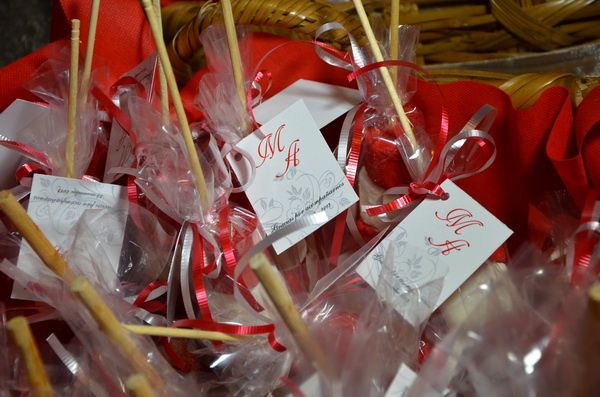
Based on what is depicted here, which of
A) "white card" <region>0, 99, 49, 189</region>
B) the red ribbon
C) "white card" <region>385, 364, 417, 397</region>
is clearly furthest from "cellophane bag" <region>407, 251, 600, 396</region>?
"white card" <region>0, 99, 49, 189</region>

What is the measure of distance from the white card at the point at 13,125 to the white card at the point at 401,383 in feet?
1.92

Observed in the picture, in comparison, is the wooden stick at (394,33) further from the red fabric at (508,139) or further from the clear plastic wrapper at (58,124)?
the clear plastic wrapper at (58,124)

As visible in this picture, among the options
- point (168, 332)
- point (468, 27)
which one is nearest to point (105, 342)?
point (168, 332)

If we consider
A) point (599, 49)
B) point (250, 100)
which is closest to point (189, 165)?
point (250, 100)

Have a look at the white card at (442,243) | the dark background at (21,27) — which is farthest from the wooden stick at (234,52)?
the dark background at (21,27)

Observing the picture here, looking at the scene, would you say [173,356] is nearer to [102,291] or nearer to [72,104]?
[102,291]

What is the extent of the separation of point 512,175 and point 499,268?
0.15 metres

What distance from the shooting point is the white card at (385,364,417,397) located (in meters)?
0.62

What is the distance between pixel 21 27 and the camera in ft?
5.26

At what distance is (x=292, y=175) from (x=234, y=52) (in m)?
0.16

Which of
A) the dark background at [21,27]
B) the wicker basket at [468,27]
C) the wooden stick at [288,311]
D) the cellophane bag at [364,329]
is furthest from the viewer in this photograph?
the dark background at [21,27]

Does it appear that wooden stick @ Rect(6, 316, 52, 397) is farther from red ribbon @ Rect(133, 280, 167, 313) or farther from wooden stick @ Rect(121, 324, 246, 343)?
red ribbon @ Rect(133, 280, 167, 313)

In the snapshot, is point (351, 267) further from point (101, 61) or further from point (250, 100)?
point (101, 61)

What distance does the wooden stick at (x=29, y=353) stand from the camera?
0.51 meters
